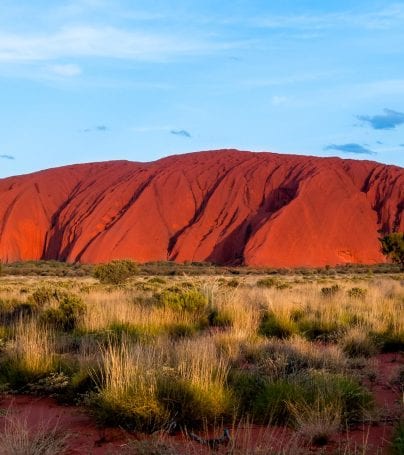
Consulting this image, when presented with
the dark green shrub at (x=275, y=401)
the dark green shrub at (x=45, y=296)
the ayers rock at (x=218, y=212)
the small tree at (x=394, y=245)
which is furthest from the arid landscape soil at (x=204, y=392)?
the ayers rock at (x=218, y=212)

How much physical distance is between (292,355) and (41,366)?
2979 millimetres

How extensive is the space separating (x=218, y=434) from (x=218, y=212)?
62856mm

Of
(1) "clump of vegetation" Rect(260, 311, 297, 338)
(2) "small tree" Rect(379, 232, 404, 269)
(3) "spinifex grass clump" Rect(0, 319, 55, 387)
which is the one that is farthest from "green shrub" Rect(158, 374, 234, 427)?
(2) "small tree" Rect(379, 232, 404, 269)

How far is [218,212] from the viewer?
6744 cm

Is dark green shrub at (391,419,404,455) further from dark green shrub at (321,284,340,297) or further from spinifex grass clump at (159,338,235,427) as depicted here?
dark green shrub at (321,284,340,297)

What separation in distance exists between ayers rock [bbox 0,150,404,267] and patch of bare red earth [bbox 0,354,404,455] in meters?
53.3

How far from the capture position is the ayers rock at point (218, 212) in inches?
2468

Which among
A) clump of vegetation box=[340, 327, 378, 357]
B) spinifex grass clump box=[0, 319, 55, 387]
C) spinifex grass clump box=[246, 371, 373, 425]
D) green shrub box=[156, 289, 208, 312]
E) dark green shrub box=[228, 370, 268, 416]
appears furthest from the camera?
green shrub box=[156, 289, 208, 312]

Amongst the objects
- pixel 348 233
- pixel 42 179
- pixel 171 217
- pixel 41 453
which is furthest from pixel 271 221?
pixel 41 453

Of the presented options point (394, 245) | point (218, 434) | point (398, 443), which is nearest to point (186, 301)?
point (218, 434)

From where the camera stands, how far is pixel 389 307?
11828 mm

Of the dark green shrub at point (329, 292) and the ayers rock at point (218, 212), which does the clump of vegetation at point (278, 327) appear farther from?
the ayers rock at point (218, 212)

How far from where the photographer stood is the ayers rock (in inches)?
2468

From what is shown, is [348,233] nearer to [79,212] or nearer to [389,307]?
[79,212]
